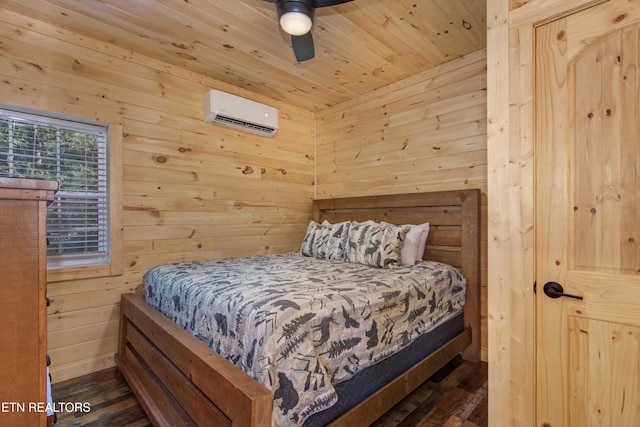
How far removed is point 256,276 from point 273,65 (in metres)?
1.86

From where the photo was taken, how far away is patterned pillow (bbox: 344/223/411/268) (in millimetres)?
2416

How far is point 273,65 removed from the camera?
2736mm

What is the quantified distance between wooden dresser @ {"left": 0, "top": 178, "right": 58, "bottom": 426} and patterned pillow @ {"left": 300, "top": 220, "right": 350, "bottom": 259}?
2.17 metres

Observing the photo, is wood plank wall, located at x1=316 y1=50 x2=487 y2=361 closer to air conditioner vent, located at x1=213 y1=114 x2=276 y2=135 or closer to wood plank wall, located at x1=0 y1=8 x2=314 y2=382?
wood plank wall, located at x1=0 y1=8 x2=314 y2=382

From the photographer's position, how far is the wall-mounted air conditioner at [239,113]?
2.85 metres

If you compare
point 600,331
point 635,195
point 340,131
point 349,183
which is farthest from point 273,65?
point 600,331

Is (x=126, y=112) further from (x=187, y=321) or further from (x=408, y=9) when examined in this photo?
(x=408, y=9)

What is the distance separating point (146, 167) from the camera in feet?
8.41

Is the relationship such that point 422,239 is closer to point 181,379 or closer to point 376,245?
point 376,245

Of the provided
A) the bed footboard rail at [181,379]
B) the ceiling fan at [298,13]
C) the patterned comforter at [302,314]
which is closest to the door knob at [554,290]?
the patterned comforter at [302,314]

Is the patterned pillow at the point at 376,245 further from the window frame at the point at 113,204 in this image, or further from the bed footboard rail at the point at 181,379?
the window frame at the point at 113,204

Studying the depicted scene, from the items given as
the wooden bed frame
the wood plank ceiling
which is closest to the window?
Result: the wooden bed frame

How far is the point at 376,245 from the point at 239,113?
5.97 ft

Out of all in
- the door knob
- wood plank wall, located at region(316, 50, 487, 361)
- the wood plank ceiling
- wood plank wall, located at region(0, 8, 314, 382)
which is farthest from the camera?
wood plank wall, located at region(316, 50, 487, 361)
